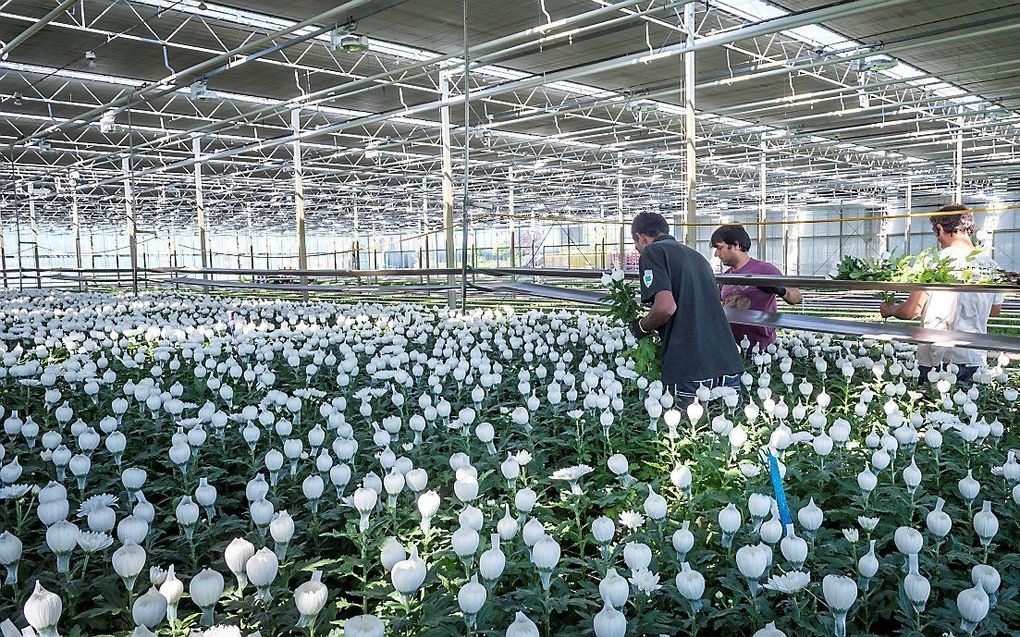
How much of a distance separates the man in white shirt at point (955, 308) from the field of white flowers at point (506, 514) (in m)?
0.16

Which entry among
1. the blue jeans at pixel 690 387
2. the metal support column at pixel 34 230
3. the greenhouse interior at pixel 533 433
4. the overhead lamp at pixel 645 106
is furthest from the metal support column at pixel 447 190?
the metal support column at pixel 34 230

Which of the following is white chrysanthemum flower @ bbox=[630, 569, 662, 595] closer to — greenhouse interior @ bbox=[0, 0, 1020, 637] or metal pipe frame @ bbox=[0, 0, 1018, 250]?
greenhouse interior @ bbox=[0, 0, 1020, 637]

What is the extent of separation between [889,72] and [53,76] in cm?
1593

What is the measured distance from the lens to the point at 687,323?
3766 mm

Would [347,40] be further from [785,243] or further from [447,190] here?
[785,243]

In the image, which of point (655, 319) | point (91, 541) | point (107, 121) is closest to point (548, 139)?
point (107, 121)

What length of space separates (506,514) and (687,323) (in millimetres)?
2097

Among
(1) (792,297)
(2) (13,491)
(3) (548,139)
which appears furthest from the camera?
(3) (548,139)

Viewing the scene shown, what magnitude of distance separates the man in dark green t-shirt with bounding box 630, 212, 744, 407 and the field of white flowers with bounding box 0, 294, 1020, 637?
21cm

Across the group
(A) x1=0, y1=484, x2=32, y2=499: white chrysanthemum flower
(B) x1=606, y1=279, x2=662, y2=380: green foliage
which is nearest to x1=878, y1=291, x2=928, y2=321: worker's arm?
(B) x1=606, y1=279, x2=662, y2=380: green foliage

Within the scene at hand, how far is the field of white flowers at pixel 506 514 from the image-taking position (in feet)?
5.32

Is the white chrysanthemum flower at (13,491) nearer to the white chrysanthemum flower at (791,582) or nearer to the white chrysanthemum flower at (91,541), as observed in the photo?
the white chrysanthemum flower at (91,541)

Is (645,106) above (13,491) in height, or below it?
above

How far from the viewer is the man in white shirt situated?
13.9 feet
